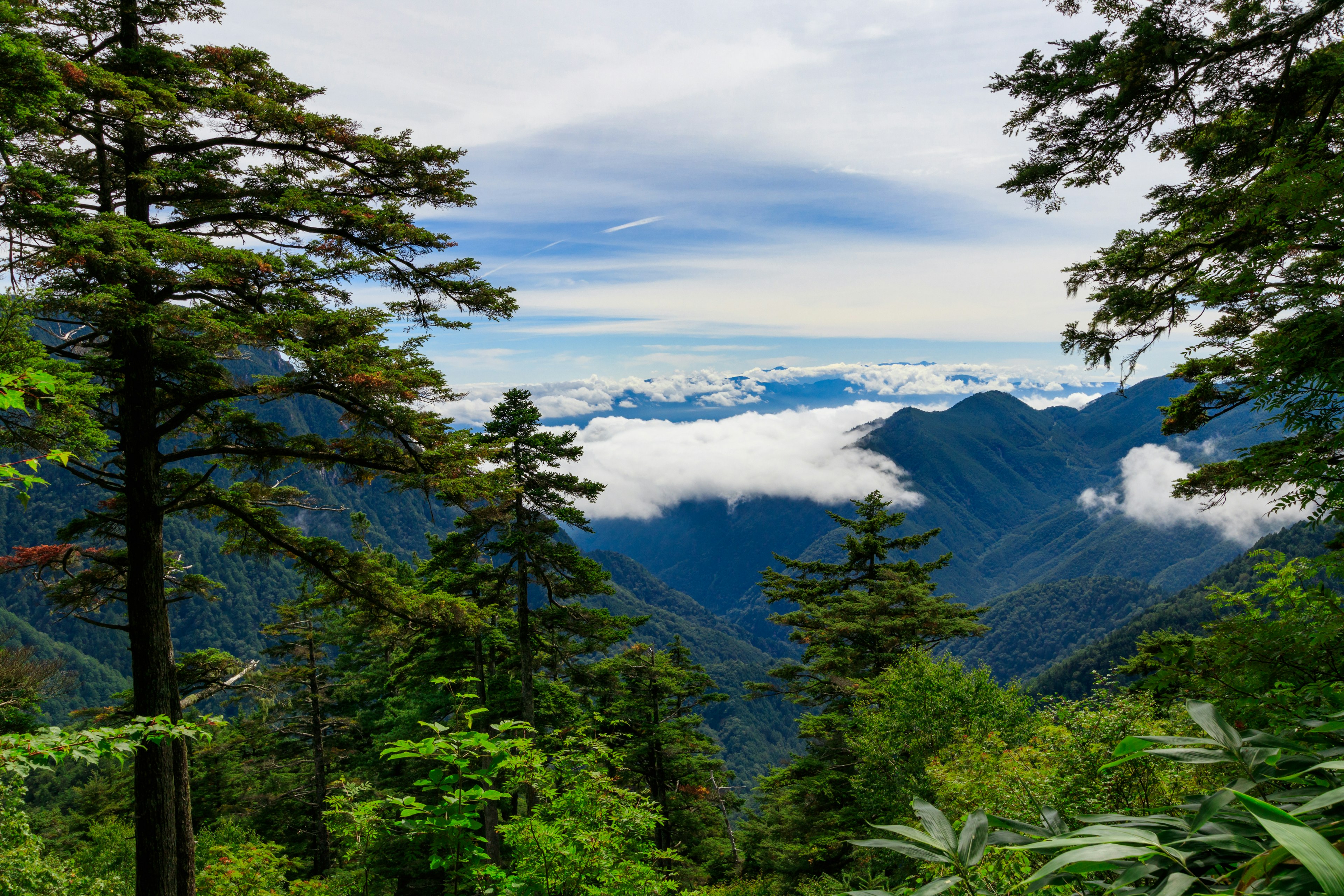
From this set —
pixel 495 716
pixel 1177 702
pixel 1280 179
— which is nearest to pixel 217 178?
pixel 1280 179

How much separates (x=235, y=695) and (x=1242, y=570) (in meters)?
180

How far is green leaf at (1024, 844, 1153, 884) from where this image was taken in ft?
2.81

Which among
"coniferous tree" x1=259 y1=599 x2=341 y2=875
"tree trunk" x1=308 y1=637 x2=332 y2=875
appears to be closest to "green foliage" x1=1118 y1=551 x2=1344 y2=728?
"coniferous tree" x1=259 y1=599 x2=341 y2=875

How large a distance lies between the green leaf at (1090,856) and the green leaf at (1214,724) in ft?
1.48

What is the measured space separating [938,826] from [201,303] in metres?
10.6

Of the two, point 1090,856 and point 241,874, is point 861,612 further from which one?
point 1090,856

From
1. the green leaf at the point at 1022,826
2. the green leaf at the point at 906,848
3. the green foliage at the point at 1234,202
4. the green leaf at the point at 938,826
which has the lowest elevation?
the green leaf at the point at 1022,826

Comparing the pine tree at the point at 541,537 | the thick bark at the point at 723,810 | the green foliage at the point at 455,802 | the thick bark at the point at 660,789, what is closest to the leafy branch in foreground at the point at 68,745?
the green foliage at the point at 455,802

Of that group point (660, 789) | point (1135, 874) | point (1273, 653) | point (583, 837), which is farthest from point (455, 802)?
point (660, 789)

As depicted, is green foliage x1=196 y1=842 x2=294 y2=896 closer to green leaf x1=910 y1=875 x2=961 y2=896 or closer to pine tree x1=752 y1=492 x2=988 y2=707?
green leaf x1=910 y1=875 x2=961 y2=896

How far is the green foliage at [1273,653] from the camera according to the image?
4008 millimetres

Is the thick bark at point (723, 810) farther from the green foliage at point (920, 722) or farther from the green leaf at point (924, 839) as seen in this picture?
the green leaf at point (924, 839)

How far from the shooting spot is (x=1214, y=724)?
1288 mm

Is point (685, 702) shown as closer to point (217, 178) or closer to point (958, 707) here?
point (958, 707)
